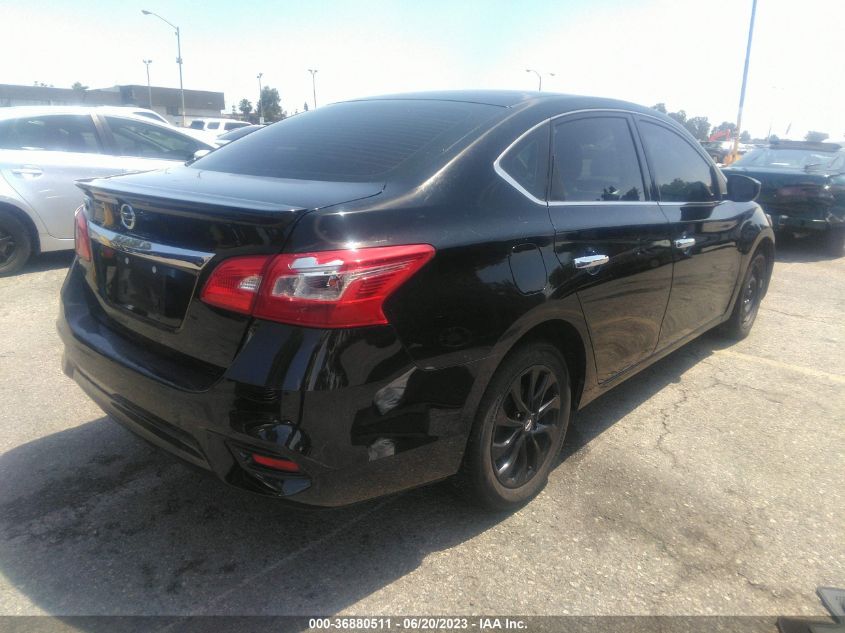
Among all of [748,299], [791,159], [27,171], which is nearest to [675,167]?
[748,299]

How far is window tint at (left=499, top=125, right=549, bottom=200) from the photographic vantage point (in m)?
2.54

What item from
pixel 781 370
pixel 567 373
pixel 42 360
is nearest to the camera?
pixel 567 373

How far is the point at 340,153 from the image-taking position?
261 cm

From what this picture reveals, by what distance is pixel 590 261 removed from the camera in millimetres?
2727

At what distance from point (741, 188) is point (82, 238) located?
3.99 meters

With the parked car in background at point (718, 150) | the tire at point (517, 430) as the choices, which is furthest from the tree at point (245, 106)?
the tire at point (517, 430)

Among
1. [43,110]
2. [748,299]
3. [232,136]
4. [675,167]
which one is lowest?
[748,299]

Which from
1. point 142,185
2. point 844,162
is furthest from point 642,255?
point 844,162

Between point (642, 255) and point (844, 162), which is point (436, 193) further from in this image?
point (844, 162)

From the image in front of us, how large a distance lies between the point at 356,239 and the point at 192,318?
0.60 meters

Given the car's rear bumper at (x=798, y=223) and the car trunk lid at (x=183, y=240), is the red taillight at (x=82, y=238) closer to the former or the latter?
the car trunk lid at (x=183, y=240)

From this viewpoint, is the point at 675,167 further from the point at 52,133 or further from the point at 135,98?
the point at 135,98

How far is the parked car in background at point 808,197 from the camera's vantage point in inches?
343

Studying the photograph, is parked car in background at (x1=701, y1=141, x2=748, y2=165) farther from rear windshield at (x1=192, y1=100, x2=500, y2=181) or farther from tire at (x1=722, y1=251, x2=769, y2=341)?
rear windshield at (x1=192, y1=100, x2=500, y2=181)
